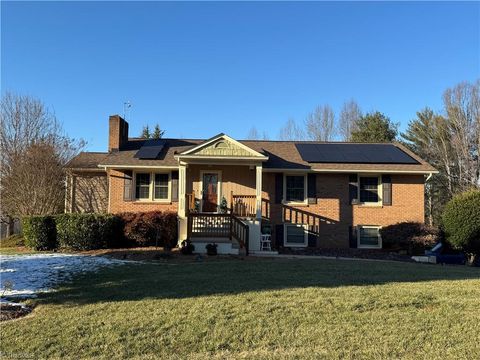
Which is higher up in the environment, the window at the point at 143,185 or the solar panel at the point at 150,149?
the solar panel at the point at 150,149

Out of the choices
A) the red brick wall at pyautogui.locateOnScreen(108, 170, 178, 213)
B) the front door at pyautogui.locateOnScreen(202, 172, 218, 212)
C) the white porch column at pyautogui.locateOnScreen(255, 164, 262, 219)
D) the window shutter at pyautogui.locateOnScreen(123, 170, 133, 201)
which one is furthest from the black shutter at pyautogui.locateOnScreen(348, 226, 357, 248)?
the window shutter at pyautogui.locateOnScreen(123, 170, 133, 201)

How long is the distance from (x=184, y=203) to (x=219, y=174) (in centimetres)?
304

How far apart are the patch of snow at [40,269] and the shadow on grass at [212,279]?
1.76 ft

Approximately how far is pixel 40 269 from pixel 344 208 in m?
12.8

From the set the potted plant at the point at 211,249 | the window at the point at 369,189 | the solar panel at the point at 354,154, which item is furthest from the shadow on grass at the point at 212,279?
the solar panel at the point at 354,154

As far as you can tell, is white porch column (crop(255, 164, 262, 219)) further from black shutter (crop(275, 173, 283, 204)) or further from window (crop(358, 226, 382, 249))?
window (crop(358, 226, 382, 249))

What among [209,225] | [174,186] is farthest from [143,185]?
[209,225]

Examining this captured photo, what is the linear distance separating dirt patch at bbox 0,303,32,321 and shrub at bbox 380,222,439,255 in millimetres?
14245

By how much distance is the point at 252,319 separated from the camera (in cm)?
589

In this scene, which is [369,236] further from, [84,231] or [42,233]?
[42,233]

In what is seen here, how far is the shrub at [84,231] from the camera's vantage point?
15.3m

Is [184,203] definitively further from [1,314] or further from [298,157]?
[1,314]

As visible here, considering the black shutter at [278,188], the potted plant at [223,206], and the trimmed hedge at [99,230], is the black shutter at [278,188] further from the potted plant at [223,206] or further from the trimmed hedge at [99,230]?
the trimmed hedge at [99,230]

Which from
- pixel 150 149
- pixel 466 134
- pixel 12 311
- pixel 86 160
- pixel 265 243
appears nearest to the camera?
pixel 12 311
